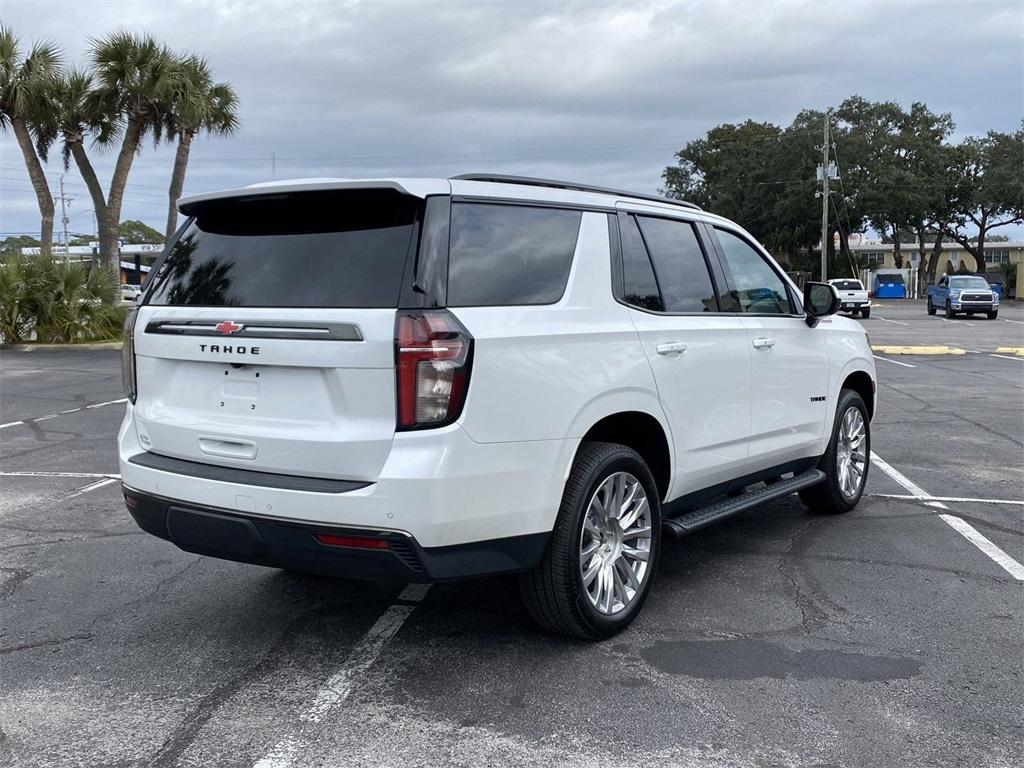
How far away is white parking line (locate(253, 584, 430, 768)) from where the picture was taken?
3.38m

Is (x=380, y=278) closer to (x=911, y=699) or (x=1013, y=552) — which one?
(x=911, y=699)

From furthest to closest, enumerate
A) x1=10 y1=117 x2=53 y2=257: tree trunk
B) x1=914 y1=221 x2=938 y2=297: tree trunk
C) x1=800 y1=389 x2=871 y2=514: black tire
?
x1=914 y1=221 x2=938 y2=297: tree trunk < x1=10 y1=117 x2=53 y2=257: tree trunk < x1=800 y1=389 x2=871 y2=514: black tire

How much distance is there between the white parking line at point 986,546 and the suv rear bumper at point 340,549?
3011 millimetres

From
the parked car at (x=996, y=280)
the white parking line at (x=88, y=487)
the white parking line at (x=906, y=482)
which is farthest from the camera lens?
the parked car at (x=996, y=280)

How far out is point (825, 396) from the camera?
249 inches

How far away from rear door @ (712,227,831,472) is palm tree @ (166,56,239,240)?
24.5 m

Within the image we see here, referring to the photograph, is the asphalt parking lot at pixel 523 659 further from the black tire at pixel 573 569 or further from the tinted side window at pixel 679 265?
the tinted side window at pixel 679 265

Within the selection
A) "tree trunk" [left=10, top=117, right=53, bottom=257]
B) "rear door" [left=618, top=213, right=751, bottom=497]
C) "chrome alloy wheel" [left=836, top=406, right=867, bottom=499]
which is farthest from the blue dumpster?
"rear door" [left=618, top=213, right=751, bottom=497]

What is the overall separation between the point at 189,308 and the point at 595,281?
1732mm

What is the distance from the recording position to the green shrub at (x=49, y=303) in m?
22.5

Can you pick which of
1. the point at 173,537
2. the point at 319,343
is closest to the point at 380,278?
the point at 319,343

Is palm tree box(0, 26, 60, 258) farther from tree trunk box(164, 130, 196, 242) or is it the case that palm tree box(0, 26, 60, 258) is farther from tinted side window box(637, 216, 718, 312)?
tinted side window box(637, 216, 718, 312)

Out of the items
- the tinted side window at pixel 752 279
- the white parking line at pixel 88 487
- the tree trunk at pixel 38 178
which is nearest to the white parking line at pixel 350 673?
the tinted side window at pixel 752 279

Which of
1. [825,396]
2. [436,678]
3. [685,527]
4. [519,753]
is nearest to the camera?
[519,753]
